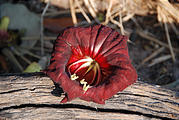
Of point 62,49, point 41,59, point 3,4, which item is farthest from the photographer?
point 3,4

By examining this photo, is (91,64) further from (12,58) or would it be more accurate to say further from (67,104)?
(12,58)

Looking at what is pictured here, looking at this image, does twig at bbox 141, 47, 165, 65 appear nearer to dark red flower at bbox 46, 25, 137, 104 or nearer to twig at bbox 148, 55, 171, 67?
twig at bbox 148, 55, 171, 67

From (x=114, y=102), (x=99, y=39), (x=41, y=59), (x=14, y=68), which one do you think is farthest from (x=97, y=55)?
(x=14, y=68)

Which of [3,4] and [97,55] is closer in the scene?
[97,55]

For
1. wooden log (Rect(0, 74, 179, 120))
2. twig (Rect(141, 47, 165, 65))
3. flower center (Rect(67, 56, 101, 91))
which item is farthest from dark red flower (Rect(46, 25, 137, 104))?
twig (Rect(141, 47, 165, 65))

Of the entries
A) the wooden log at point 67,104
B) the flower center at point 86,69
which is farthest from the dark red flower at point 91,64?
the wooden log at point 67,104

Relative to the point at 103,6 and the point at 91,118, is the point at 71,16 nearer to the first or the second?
the point at 103,6

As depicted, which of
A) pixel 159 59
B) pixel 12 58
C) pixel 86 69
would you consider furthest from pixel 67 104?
pixel 159 59

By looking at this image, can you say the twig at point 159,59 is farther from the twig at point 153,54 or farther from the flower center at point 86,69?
the flower center at point 86,69
